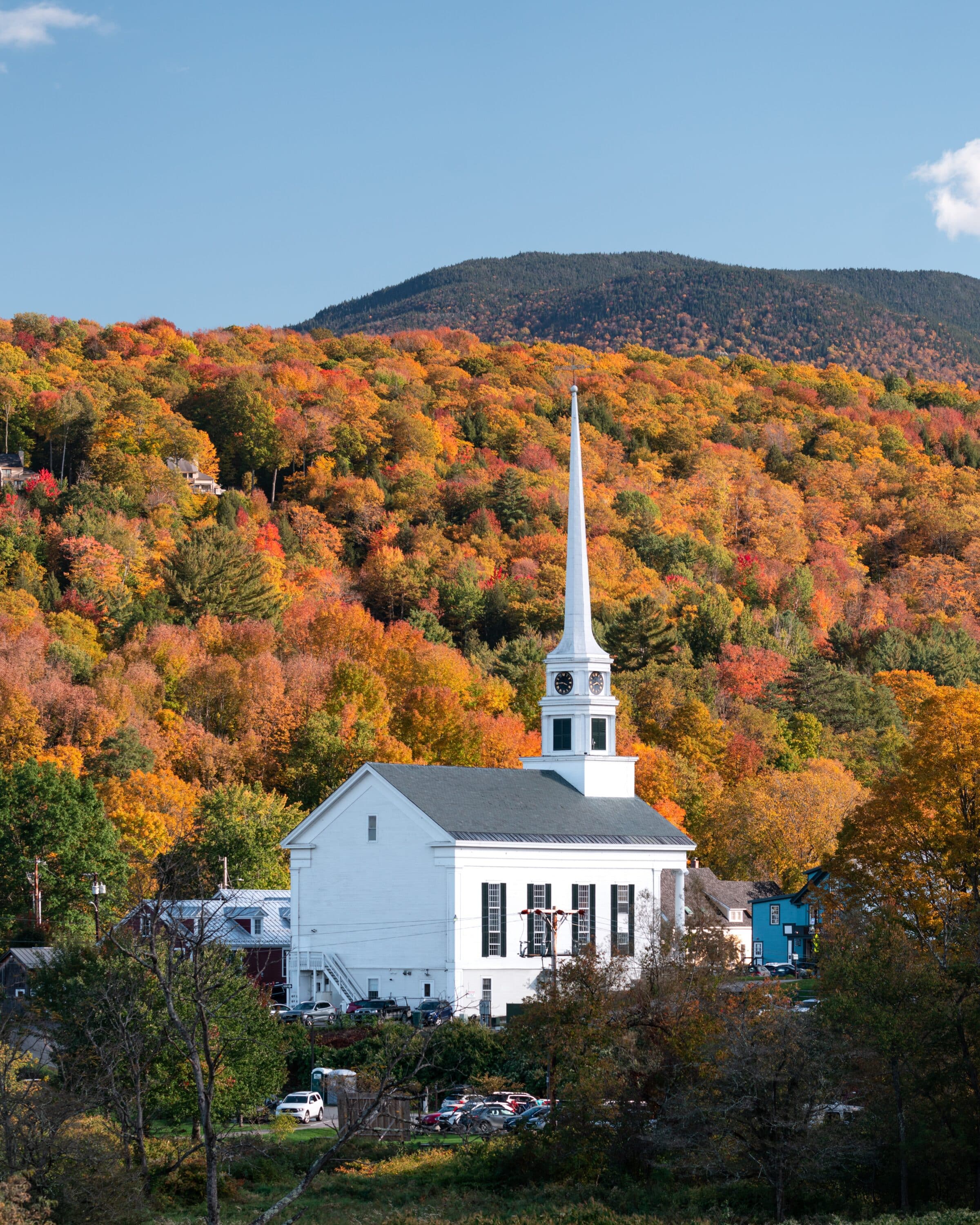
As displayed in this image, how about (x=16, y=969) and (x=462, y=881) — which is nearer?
(x=462, y=881)

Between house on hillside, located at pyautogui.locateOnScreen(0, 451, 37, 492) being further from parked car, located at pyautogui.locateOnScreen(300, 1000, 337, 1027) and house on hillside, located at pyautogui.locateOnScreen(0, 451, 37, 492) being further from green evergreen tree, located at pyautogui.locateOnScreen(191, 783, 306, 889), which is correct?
parked car, located at pyautogui.locateOnScreen(300, 1000, 337, 1027)

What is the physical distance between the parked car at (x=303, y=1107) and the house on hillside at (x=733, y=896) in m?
36.1

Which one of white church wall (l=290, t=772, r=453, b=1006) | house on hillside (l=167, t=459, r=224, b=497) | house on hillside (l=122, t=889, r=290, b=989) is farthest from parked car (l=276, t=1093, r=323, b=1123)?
house on hillside (l=167, t=459, r=224, b=497)

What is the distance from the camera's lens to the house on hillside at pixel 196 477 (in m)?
156

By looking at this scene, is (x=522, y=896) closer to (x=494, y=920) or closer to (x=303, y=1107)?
(x=494, y=920)

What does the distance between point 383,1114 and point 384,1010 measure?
15.6 m

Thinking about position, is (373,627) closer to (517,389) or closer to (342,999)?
(342,999)

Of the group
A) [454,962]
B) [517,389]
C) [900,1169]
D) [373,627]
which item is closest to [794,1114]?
[900,1169]

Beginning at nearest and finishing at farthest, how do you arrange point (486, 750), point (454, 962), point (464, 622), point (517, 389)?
point (454, 962) → point (486, 750) → point (464, 622) → point (517, 389)

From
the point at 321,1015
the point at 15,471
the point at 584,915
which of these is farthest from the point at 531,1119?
the point at 15,471

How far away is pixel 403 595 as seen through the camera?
137 meters

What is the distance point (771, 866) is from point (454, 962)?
129 feet

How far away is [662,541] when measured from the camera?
154m

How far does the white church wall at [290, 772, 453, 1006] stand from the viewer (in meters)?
63.3
